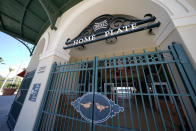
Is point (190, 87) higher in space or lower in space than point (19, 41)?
lower

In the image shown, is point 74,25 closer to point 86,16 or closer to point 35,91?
point 86,16

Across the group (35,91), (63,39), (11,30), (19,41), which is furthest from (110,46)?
(11,30)

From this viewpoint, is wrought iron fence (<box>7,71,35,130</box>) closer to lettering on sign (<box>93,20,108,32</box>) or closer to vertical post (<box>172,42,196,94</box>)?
lettering on sign (<box>93,20,108,32</box>)

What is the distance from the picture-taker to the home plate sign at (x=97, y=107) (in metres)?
1.53

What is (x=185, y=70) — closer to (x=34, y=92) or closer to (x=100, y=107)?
(x=100, y=107)

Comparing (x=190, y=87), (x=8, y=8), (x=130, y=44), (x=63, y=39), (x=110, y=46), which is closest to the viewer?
(x=190, y=87)

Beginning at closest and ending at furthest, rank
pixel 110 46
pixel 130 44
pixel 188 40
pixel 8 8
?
pixel 188 40 → pixel 8 8 → pixel 130 44 → pixel 110 46

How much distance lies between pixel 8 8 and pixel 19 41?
2.14 meters

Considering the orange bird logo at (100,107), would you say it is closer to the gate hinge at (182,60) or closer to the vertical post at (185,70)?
the vertical post at (185,70)

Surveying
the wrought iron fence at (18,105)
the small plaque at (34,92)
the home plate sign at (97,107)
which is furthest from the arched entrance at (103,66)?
the wrought iron fence at (18,105)

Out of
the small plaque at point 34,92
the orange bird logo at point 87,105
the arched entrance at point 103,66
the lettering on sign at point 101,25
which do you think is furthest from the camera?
the lettering on sign at point 101,25

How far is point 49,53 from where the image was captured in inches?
112

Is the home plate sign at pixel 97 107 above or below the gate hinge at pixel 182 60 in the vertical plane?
below

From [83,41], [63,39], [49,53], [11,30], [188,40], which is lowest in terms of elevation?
[188,40]
